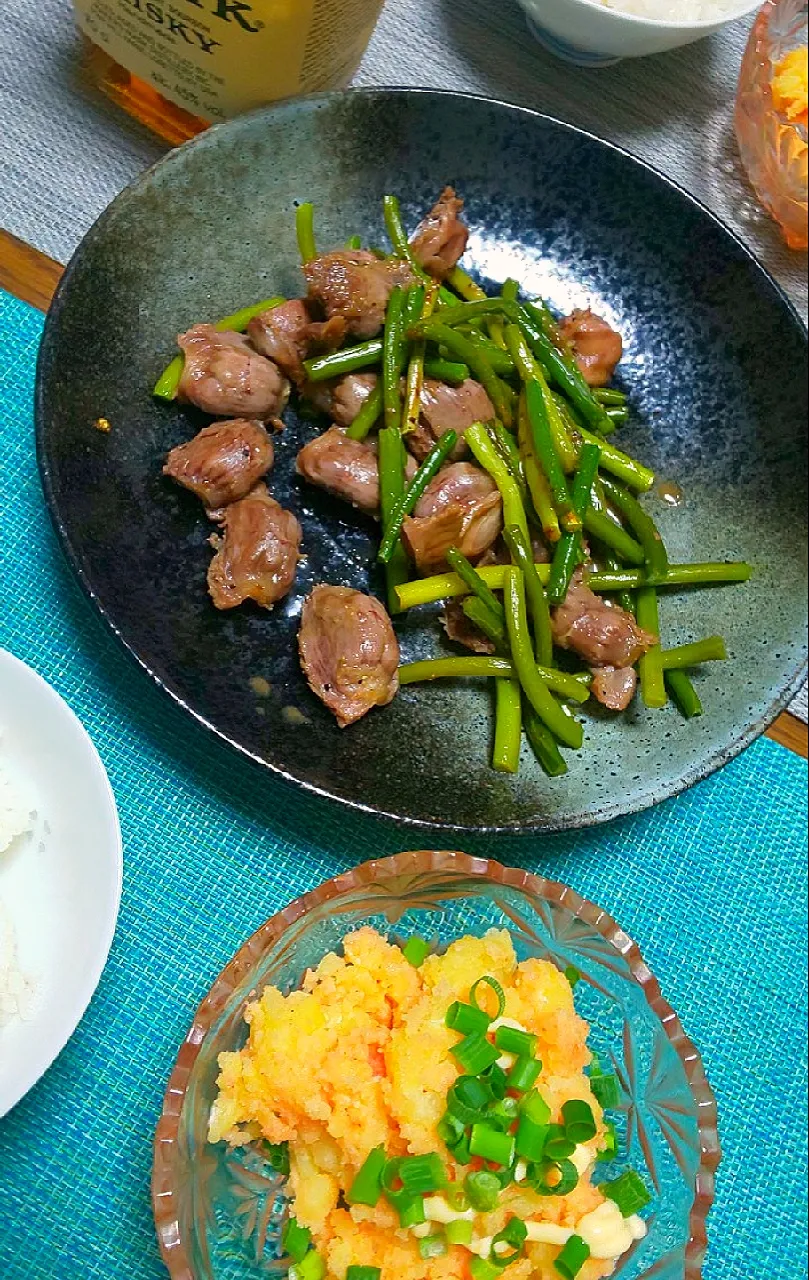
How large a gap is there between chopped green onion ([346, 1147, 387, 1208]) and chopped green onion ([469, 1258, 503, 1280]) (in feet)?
0.46


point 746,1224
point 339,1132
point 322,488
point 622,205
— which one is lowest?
point 746,1224

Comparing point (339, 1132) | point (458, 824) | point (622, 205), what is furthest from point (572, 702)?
point (622, 205)

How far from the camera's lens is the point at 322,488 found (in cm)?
192

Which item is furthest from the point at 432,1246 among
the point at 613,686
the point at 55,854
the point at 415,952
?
the point at 613,686

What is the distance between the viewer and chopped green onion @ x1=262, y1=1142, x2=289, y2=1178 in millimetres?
1479

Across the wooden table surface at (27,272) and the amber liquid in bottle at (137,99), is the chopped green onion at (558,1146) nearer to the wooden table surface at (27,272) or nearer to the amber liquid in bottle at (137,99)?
the wooden table surface at (27,272)

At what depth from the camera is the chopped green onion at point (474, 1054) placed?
1379mm

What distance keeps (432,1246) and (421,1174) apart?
106 millimetres

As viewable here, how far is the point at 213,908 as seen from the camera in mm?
1771

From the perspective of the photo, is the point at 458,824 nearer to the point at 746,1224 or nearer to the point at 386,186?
the point at 746,1224

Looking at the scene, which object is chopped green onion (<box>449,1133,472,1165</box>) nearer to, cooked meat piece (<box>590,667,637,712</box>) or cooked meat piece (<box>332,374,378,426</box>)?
cooked meat piece (<box>590,667,637,712</box>)

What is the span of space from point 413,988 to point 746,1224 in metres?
0.79

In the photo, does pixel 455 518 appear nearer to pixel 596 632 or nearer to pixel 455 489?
pixel 455 489

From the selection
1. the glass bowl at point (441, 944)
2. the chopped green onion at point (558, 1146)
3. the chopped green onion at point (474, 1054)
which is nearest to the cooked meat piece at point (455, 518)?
the glass bowl at point (441, 944)
